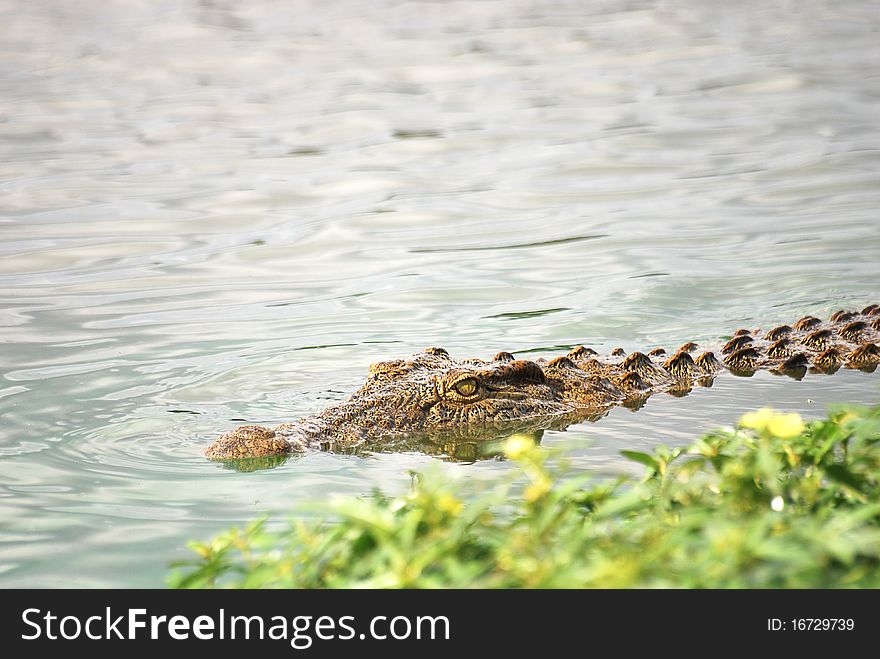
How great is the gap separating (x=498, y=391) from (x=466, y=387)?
24 centimetres

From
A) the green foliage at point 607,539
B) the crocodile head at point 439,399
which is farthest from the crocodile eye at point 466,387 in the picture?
the green foliage at point 607,539

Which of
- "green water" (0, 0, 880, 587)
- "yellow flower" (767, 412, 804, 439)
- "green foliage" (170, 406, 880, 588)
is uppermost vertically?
"green water" (0, 0, 880, 587)

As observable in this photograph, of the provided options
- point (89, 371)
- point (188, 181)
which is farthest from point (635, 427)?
point (188, 181)

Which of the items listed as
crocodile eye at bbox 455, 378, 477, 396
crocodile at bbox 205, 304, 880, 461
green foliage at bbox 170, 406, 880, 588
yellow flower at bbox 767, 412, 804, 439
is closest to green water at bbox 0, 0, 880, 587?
crocodile at bbox 205, 304, 880, 461

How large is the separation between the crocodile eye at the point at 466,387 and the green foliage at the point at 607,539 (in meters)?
3.77

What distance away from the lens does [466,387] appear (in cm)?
759

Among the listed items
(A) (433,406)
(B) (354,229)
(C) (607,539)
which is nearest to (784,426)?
(C) (607,539)

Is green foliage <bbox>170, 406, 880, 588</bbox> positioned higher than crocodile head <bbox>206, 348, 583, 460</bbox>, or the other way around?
crocodile head <bbox>206, 348, 583, 460</bbox>

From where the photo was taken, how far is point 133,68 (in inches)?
1080

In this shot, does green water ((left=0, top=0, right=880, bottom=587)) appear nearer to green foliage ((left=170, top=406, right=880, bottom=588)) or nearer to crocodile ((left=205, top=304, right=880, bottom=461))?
crocodile ((left=205, top=304, right=880, bottom=461))

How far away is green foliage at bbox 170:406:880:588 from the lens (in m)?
2.83

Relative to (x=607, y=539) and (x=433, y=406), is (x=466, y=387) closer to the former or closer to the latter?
(x=433, y=406)

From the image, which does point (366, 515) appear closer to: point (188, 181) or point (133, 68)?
point (188, 181)
